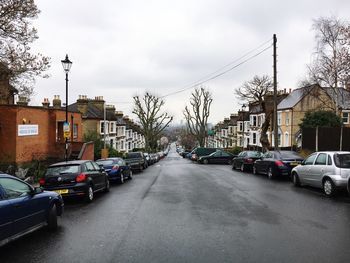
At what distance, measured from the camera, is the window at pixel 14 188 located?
6493 millimetres

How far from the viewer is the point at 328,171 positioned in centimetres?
1211

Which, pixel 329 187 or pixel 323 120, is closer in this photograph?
pixel 329 187

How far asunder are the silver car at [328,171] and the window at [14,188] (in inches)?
370

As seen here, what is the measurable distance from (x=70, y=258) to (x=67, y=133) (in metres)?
13.5

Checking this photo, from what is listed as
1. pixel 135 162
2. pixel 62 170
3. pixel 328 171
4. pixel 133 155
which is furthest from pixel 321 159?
pixel 133 155

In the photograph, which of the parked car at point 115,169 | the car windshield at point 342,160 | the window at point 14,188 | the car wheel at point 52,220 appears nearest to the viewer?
the window at point 14,188

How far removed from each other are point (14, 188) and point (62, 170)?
4.93 meters

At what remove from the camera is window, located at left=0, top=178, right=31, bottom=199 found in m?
6.49

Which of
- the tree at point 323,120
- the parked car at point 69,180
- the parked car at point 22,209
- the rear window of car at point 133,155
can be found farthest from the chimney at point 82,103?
the parked car at point 22,209

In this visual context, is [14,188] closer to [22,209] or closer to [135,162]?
[22,209]

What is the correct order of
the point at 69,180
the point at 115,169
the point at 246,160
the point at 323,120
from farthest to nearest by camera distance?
the point at 323,120, the point at 246,160, the point at 115,169, the point at 69,180

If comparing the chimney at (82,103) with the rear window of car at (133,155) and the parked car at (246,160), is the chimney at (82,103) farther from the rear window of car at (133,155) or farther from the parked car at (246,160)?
the parked car at (246,160)

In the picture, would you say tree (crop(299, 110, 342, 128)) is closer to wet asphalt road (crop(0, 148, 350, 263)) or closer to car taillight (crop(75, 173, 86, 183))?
wet asphalt road (crop(0, 148, 350, 263))

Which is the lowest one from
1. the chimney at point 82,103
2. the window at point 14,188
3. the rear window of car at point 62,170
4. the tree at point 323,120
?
the rear window of car at point 62,170
